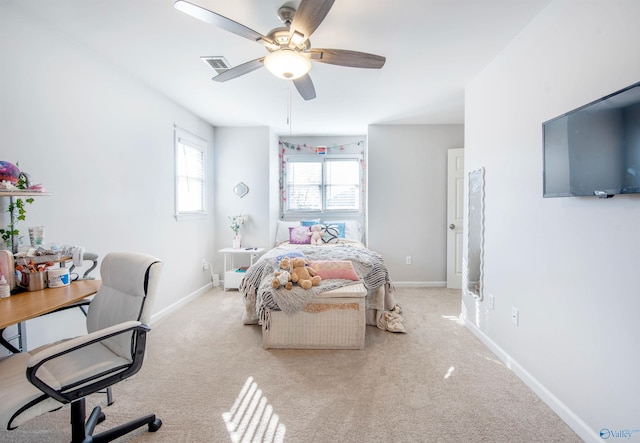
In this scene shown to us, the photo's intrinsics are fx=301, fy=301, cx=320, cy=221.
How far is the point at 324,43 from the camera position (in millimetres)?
2211

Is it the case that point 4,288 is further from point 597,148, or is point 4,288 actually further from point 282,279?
point 597,148

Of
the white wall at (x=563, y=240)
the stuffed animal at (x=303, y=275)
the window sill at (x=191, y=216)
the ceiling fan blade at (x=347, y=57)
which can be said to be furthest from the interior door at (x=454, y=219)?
the window sill at (x=191, y=216)

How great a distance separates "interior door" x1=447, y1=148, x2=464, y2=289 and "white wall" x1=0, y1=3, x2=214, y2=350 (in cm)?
373

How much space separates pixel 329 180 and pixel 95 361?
437 centimetres

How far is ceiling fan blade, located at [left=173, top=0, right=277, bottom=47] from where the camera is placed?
143 centimetres

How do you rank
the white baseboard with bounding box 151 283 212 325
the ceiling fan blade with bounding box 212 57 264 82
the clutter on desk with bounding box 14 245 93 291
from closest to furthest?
the clutter on desk with bounding box 14 245 93 291
the ceiling fan blade with bounding box 212 57 264 82
the white baseboard with bounding box 151 283 212 325

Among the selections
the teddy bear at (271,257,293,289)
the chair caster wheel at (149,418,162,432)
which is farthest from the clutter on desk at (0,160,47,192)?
the teddy bear at (271,257,293,289)

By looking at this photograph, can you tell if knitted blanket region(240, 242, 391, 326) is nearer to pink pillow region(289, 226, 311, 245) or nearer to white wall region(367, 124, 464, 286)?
pink pillow region(289, 226, 311, 245)

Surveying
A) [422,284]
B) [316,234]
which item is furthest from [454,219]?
[316,234]

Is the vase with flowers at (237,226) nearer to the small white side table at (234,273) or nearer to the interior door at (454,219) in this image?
the small white side table at (234,273)

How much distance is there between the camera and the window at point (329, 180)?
5352mm

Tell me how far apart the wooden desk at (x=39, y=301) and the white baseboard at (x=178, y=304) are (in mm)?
1449

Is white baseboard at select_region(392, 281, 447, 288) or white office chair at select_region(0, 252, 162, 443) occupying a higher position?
white office chair at select_region(0, 252, 162, 443)

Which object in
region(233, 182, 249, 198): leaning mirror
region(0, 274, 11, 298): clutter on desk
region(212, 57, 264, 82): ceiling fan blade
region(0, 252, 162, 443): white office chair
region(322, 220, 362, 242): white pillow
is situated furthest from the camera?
region(322, 220, 362, 242): white pillow
